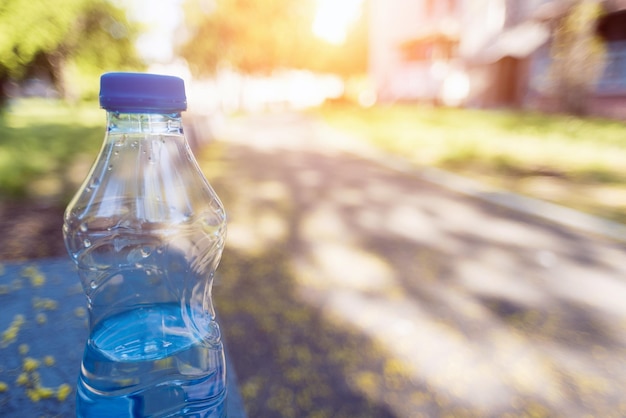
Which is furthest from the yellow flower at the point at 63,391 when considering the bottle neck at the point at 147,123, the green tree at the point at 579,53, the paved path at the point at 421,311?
the green tree at the point at 579,53

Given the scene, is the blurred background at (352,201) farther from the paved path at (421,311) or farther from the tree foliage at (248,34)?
the tree foliage at (248,34)

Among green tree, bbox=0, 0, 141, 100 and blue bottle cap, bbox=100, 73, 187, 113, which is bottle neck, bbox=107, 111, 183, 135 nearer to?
blue bottle cap, bbox=100, 73, 187, 113

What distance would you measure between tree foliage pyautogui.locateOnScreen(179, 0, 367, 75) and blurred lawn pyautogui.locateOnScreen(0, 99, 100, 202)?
21.1 m

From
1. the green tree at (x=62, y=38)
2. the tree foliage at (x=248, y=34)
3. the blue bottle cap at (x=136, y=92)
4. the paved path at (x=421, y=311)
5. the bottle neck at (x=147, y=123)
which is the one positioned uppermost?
the tree foliage at (x=248, y=34)

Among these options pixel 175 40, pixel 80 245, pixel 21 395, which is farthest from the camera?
pixel 175 40

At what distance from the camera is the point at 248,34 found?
98.9ft

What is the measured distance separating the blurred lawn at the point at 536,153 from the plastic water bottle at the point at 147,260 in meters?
5.11

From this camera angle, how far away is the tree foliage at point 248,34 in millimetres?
29219

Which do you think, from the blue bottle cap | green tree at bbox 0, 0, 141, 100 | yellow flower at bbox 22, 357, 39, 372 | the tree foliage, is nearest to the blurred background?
green tree at bbox 0, 0, 141, 100

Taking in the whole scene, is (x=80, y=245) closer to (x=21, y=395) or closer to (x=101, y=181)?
(x=101, y=181)

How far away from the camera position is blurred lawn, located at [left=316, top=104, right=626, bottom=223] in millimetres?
5941

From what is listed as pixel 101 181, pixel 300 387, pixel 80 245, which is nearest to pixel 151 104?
pixel 101 181

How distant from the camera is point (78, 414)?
117cm

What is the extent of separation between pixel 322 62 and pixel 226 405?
43106mm
